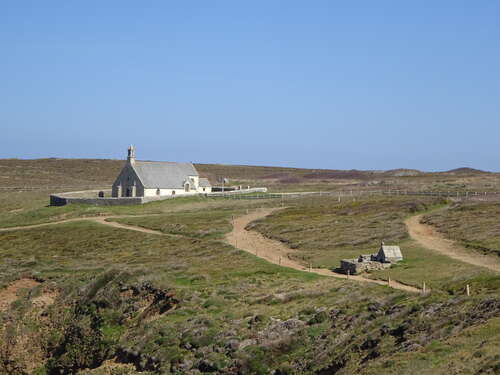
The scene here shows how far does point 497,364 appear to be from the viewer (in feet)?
60.1

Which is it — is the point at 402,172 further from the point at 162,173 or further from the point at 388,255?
the point at 388,255

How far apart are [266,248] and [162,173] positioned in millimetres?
42778

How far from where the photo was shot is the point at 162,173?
91875 mm

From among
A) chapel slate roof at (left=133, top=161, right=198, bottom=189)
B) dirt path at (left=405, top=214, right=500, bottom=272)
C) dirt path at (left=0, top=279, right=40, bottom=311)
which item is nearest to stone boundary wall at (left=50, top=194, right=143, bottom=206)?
chapel slate roof at (left=133, top=161, right=198, bottom=189)

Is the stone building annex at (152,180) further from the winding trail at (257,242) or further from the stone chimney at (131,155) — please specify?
the winding trail at (257,242)

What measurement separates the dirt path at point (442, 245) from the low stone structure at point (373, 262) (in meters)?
3.52

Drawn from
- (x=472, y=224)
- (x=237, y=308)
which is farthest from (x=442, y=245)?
(x=237, y=308)

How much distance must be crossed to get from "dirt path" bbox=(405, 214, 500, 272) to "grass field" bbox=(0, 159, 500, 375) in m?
1.28

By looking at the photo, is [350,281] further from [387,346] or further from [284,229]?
[284,229]

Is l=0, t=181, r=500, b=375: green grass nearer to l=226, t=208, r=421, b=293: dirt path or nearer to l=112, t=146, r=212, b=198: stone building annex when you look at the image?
l=226, t=208, r=421, b=293: dirt path

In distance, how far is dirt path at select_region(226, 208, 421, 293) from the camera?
35844 mm

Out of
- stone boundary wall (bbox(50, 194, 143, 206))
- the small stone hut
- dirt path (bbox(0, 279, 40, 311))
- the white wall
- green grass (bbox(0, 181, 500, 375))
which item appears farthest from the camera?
the white wall

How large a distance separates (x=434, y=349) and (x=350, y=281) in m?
13.2

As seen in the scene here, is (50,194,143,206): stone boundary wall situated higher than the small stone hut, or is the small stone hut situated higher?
(50,194,143,206): stone boundary wall
